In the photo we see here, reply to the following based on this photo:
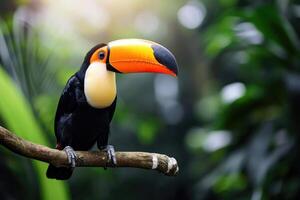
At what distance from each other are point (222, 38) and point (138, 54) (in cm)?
212

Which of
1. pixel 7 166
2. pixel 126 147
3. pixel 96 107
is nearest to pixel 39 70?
pixel 96 107

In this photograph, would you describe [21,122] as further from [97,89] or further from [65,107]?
[97,89]

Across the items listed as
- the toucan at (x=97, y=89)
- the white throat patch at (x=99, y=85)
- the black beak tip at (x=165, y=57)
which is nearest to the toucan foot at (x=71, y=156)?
the toucan at (x=97, y=89)

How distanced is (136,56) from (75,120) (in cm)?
21

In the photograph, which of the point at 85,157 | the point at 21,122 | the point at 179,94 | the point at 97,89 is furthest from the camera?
the point at 179,94

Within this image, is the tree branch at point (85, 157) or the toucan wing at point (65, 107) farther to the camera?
the toucan wing at point (65, 107)

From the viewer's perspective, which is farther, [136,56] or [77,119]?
[77,119]

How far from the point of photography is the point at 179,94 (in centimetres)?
502

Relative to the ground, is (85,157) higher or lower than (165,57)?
lower

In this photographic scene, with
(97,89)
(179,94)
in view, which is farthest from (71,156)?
(179,94)

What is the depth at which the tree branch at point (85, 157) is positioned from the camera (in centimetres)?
95

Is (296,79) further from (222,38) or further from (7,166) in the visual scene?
(7,166)

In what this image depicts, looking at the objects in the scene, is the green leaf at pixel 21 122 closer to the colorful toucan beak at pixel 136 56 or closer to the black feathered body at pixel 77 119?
the black feathered body at pixel 77 119

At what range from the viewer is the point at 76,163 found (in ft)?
3.27
